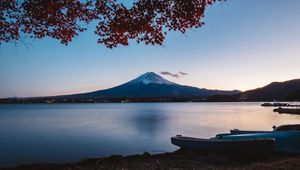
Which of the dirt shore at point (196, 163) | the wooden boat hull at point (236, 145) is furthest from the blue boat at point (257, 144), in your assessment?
the dirt shore at point (196, 163)

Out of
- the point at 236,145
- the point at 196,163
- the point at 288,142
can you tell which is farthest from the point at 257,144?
the point at 196,163

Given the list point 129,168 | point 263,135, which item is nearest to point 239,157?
point 263,135

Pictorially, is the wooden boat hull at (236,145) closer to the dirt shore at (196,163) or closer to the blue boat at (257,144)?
the blue boat at (257,144)

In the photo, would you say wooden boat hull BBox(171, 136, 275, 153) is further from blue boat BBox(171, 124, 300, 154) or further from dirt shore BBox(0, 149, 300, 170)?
dirt shore BBox(0, 149, 300, 170)

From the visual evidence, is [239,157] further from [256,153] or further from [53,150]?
[53,150]

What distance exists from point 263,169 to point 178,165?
9.70ft

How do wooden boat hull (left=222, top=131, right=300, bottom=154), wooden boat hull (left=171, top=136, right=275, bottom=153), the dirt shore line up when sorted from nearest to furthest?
1. the dirt shore
2. wooden boat hull (left=171, top=136, right=275, bottom=153)
3. wooden boat hull (left=222, top=131, right=300, bottom=154)

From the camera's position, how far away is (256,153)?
1212cm

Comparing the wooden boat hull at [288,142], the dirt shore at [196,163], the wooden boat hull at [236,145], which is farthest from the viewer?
the wooden boat hull at [288,142]

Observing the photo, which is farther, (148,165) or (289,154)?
(289,154)

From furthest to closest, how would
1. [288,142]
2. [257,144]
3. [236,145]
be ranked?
[288,142], [236,145], [257,144]

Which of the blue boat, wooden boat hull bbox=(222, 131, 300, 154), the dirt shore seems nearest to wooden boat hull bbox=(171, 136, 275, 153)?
the blue boat

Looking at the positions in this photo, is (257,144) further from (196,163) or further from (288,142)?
(196,163)

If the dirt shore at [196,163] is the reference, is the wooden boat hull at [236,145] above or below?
above
